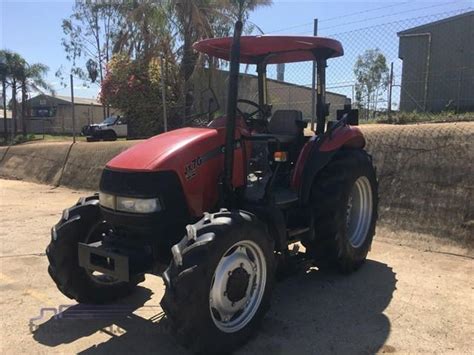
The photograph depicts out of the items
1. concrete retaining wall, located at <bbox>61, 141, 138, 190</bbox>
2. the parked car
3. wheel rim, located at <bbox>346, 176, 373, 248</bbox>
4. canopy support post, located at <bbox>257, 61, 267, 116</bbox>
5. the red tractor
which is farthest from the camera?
the parked car

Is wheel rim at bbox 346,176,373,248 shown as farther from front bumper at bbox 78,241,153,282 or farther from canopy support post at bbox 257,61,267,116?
front bumper at bbox 78,241,153,282

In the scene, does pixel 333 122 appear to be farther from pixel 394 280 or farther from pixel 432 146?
pixel 432 146

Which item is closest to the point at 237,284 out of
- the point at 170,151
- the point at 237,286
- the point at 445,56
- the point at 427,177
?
the point at 237,286

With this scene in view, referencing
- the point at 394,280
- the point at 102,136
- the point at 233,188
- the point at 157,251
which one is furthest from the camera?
the point at 102,136

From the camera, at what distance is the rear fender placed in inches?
184

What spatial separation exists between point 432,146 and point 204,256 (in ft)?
15.2

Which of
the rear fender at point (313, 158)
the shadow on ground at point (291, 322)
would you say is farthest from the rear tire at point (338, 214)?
the shadow on ground at point (291, 322)

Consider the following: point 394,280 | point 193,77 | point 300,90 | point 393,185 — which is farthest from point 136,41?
point 394,280

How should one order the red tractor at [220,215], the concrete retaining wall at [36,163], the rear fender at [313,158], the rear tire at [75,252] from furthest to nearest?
1. the concrete retaining wall at [36,163]
2. the rear fender at [313,158]
3. the rear tire at [75,252]
4. the red tractor at [220,215]

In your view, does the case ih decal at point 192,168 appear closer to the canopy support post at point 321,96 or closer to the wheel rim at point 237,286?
the wheel rim at point 237,286

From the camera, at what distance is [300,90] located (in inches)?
430

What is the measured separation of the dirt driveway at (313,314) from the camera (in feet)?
12.1

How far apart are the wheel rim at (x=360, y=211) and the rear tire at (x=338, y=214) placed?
0.01 meters

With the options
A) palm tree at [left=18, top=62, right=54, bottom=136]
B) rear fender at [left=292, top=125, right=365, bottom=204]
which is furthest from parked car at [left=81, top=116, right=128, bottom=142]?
rear fender at [left=292, top=125, right=365, bottom=204]
